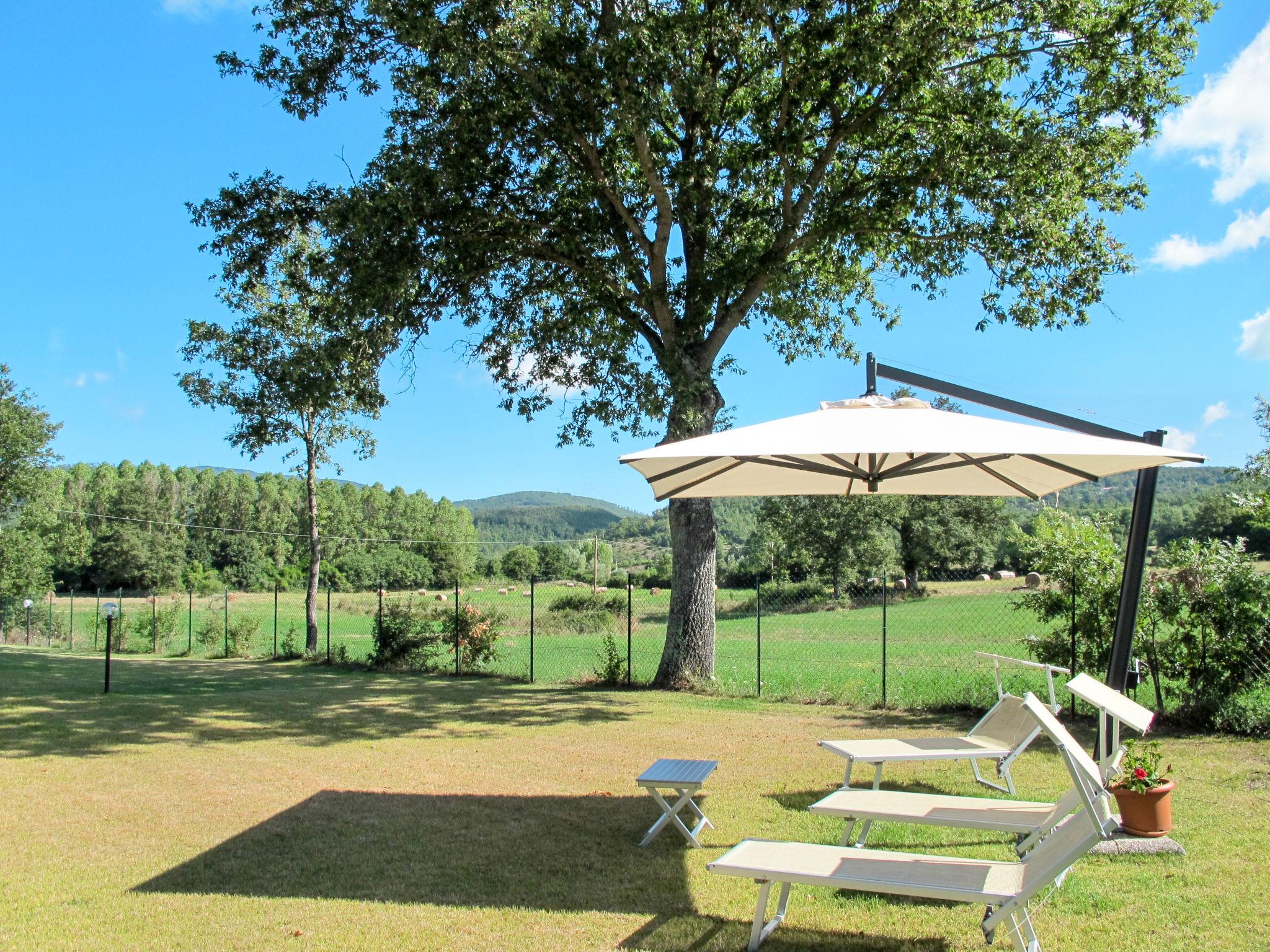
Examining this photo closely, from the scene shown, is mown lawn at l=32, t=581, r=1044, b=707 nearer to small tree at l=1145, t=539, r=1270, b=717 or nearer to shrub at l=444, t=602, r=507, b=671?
shrub at l=444, t=602, r=507, b=671

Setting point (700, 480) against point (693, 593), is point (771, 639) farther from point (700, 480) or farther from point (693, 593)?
point (700, 480)

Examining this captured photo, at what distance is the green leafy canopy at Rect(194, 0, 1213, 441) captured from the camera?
12.1 meters

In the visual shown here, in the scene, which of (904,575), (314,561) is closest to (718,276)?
(314,561)

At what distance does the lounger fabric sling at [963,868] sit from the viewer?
3.24 meters

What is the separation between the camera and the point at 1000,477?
7.09m

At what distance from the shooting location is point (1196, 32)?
483 inches

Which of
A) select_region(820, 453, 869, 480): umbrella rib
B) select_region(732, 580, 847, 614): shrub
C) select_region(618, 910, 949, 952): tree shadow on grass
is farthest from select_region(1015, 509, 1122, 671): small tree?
select_region(732, 580, 847, 614): shrub

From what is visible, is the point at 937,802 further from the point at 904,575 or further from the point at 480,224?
the point at 904,575

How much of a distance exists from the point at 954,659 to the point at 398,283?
13.5 m

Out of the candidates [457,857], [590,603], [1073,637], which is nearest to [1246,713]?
[1073,637]

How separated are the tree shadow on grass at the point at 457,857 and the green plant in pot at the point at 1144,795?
2.47m

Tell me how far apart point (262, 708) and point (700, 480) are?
8.32 metres

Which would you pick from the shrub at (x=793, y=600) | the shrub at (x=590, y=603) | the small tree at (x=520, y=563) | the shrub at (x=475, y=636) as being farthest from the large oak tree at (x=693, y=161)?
the small tree at (x=520, y=563)

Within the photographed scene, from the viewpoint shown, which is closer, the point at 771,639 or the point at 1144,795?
the point at 1144,795
